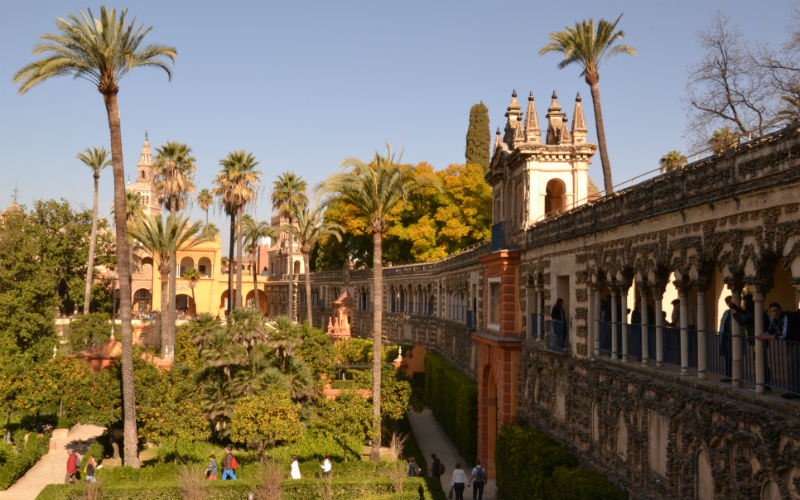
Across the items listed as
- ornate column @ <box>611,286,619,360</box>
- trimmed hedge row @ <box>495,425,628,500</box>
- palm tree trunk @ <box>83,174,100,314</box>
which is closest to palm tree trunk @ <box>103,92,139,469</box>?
trimmed hedge row @ <box>495,425,628,500</box>

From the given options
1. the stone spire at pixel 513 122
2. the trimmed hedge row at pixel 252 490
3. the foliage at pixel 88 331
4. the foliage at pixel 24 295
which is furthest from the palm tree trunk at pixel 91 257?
the stone spire at pixel 513 122

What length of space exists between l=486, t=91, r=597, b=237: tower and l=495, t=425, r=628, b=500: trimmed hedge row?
23.2ft

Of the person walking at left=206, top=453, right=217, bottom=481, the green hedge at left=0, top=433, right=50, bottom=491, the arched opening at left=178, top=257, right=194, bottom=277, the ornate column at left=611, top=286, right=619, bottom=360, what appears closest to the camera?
the ornate column at left=611, top=286, right=619, bottom=360

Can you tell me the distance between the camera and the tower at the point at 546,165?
24.5 metres

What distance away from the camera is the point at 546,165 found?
24625mm

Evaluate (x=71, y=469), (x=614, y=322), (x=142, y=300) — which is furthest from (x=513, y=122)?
(x=142, y=300)

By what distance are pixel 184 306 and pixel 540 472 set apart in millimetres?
90453

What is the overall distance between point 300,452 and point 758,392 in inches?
859

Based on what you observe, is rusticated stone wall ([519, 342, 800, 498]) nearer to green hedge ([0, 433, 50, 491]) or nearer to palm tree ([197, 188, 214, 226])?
green hedge ([0, 433, 50, 491])

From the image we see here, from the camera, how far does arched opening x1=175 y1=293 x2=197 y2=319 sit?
87.5m

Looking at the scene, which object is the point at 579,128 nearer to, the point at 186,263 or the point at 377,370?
the point at 377,370

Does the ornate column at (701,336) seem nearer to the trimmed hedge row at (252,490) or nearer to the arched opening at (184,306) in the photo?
the trimmed hedge row at (252,490)

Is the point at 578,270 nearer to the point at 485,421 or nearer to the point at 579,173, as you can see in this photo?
the point at 579,173

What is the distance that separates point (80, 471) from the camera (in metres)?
28.3
